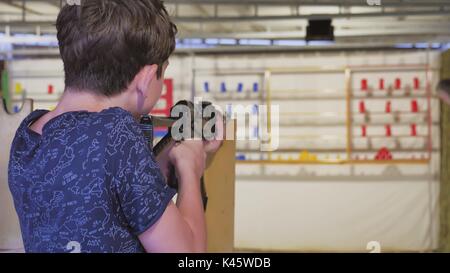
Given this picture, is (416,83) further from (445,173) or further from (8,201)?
(8,201)

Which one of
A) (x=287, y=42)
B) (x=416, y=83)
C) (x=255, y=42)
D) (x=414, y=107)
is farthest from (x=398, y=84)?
(x=255, y=42)

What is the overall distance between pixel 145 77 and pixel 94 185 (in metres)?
0.14

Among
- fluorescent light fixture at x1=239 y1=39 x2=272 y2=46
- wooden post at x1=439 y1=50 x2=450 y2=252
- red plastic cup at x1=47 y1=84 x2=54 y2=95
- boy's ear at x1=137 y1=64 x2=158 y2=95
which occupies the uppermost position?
fluorescent light fixture at x1=239 y1=39 x2=272 y2=46

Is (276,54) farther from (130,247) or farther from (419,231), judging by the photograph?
(130,247)

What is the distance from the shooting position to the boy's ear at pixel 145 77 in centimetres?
54

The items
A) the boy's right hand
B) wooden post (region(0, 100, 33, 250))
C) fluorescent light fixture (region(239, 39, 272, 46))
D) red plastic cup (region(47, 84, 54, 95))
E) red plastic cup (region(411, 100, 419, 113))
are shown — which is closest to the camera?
the boy's right hand

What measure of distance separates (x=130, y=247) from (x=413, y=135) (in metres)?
4.30

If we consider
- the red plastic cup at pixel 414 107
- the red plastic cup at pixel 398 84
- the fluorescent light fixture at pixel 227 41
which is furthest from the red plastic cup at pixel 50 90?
the red plastic cup at pixel 414 107

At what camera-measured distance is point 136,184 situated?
19.0 inches

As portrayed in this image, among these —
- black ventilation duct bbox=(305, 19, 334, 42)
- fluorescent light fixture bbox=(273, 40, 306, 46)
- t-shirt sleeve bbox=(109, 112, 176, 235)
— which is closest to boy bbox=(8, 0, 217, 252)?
t-shirt sleeve bbox=(109, 112, 176, 235)

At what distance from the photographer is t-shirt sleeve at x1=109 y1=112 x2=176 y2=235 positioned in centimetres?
48

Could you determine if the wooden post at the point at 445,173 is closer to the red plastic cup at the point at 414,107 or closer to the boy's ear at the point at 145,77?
the red plastic cup at the point at 414,107

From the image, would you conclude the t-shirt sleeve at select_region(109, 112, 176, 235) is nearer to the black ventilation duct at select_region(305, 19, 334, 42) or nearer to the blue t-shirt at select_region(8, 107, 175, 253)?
the blue t-shirt at select_region(8, 107, 175, 253)
